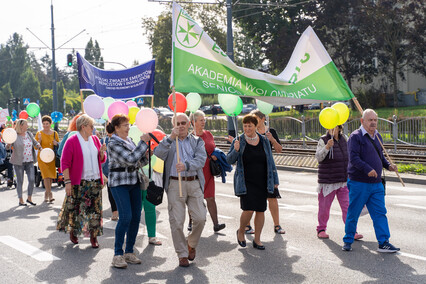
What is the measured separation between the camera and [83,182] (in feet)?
25.3

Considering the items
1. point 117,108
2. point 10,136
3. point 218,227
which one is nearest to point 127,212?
point 117,108

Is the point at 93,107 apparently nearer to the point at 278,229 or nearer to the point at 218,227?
the point at 218,227

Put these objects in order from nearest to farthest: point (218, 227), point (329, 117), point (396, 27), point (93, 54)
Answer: point (329, 117) < point (218, 227) < point (396, 27) < point (93, 54)

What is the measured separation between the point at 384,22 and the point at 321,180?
1439 inches

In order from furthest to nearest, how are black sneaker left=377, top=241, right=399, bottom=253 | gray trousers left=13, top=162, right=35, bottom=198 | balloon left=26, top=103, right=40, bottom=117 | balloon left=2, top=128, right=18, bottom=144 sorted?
1. balloon left=26, top=103, right=40, bottom=117
2. balloon left=2, top=128, right=18, bottom=144
3. gray trousers left=13, top=162, right=35, bottom=198
4. black sneaker left=377, top=241, right=399, bottom=253

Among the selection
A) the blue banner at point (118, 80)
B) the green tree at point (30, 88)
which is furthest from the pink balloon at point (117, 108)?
the green tree at point (30, 88)

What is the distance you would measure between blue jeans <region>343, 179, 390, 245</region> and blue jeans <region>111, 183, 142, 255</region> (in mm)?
2562

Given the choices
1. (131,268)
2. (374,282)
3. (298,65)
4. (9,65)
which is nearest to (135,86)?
(298,65)

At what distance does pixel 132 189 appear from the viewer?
22.5 feet

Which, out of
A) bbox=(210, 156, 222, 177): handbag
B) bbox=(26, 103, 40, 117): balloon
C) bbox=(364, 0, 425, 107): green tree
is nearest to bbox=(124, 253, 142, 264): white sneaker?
bbox=(210, 156, 222, 177): handbag

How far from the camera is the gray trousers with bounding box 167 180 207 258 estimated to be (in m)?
6.69

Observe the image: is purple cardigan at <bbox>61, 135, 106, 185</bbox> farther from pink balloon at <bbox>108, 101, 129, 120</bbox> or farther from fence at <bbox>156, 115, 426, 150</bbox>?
fence at <bbox>156, 115, 426, 150</bbox>

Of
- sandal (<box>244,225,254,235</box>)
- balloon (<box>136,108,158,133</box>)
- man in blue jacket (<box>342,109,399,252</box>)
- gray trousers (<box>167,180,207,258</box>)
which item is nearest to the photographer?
gray trousers (<box>167,180,207,258</box>)

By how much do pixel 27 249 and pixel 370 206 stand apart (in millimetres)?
4397
